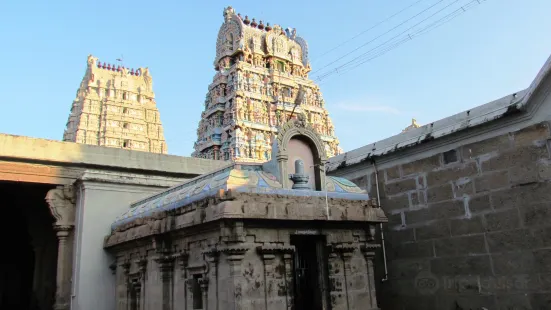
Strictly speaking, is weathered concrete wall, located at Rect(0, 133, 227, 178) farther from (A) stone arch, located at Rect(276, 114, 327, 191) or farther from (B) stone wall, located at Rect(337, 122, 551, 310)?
(B) stone wall, located at Rect(337, 122, 551, 310)

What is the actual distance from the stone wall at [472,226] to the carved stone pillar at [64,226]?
7.35m

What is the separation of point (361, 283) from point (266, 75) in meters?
37.1

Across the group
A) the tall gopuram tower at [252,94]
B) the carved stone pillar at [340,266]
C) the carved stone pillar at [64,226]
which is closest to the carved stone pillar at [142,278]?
the carved stone pillar at [64,226]

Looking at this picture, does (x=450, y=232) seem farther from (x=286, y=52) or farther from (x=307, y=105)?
(x=286, y=52)

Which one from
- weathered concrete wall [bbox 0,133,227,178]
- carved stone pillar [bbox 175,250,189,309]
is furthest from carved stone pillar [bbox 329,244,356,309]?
weathered concrete wall [bbox 0,133,227,178]

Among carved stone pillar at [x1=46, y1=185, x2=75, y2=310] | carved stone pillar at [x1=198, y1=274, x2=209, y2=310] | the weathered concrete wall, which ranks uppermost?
the weathered concrete wall

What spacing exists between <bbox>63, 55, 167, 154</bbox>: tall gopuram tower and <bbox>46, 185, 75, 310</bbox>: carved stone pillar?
126 ft

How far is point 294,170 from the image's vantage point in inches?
326

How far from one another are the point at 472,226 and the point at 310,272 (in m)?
2.83

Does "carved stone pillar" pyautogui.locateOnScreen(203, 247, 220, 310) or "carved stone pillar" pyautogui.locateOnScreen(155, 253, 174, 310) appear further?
"carved stone pillar" pyautogui.locateOnScreen(155, 253, 174, 310)

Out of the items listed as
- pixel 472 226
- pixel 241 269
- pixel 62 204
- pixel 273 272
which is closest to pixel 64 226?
pixel 62 204

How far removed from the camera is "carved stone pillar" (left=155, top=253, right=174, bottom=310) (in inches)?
332

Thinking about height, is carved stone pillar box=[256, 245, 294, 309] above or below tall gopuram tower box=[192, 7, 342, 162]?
below

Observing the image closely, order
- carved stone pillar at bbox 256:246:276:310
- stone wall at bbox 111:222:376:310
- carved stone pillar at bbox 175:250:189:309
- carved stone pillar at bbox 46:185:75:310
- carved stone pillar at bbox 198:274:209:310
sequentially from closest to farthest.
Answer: stone wall at bbox 111:222:376:310, carved stone pillar at bbox 256:246:276:310, carved stone pillar at bbox 198:274:209:310, carved stone pillar at bbox 175:250:189:309, carved stone pillar at bbox 46:185:75:310
